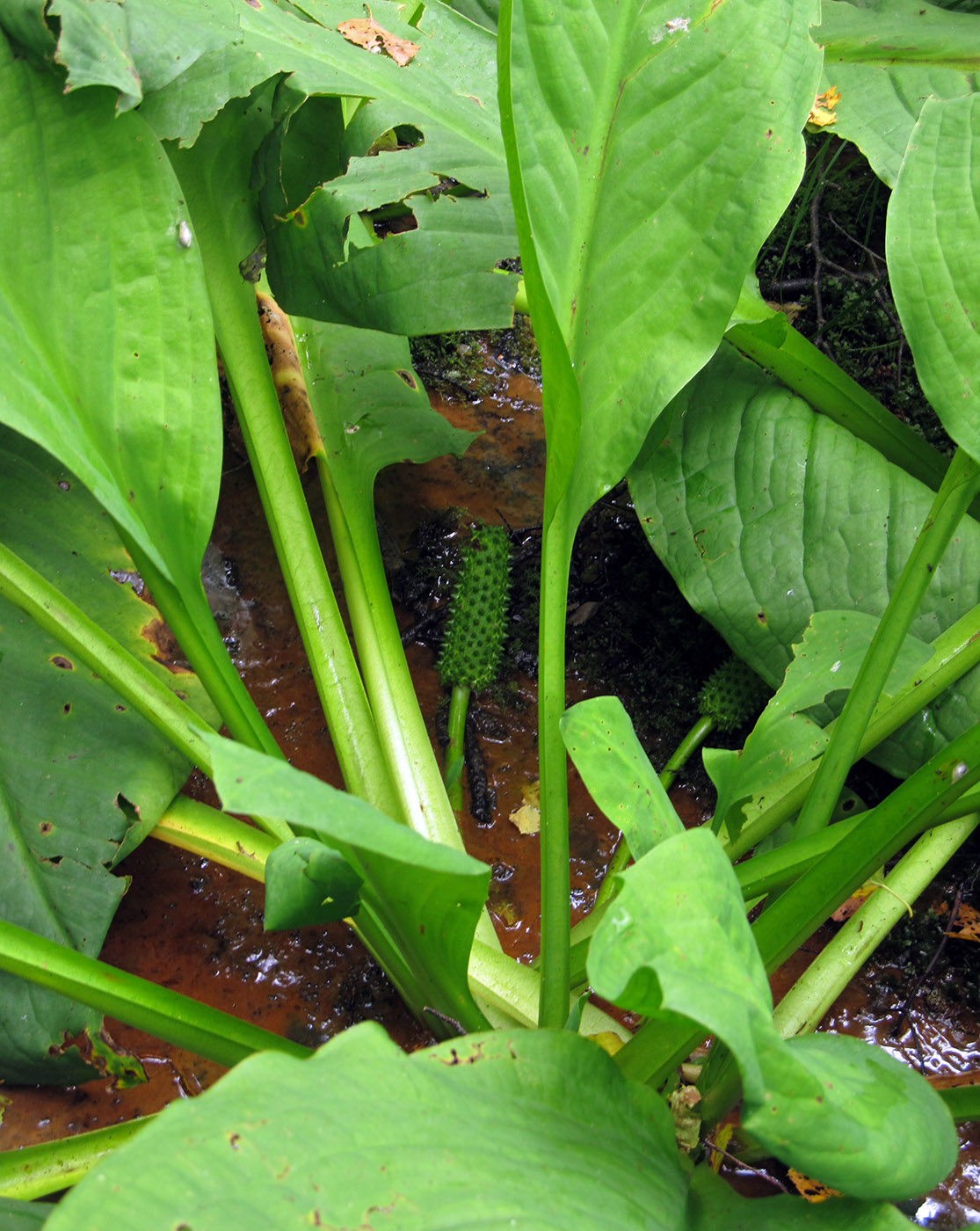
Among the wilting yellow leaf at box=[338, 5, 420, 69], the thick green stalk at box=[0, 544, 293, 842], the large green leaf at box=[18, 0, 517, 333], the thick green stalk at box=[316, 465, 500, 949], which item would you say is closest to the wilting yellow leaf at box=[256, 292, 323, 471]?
the thick green stalk at box=[316, 465, 500, 949]

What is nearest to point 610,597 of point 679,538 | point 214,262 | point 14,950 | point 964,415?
point 679,538

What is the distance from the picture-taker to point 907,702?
855mm

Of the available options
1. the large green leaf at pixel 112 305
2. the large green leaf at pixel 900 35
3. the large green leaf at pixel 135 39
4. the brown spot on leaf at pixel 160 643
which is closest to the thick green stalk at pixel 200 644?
the large green leaf at pixel 112 305

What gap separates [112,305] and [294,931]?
60 centimetres

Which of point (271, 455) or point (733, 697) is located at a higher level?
point (271, 455)

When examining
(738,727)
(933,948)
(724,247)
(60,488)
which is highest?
(724,247)

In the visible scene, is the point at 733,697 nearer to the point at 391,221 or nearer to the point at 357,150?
the point at 357,150

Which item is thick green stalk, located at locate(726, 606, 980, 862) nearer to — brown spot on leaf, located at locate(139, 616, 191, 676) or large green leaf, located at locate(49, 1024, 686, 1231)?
large green leaf, located at locate(49, 1024, 686, 1231)

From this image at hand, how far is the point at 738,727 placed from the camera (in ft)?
3.29

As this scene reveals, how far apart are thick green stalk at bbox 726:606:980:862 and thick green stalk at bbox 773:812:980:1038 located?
100mm

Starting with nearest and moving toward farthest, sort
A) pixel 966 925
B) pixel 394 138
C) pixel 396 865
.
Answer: pixel 396 865 < pixel 966 925 < pixel 394 138

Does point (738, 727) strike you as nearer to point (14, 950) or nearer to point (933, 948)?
point (933, 948)

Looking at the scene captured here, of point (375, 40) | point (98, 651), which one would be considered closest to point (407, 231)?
point (375, 40)

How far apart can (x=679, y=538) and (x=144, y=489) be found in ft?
1.77
